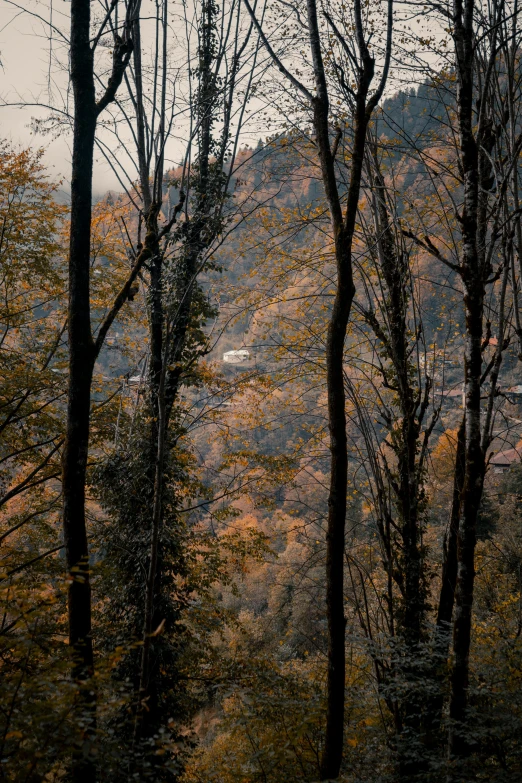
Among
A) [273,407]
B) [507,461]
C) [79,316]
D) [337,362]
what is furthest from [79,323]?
[507,461]

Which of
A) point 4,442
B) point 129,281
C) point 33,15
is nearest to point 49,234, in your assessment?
point 4,442

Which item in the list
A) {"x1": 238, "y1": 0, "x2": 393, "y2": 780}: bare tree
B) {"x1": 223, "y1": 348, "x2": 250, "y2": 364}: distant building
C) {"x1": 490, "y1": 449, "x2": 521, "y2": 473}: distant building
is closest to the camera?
{"x1": 238, "y1": 0, "x2": 393, "y2": 780}: bare tree

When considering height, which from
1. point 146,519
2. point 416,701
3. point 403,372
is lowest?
point 416,701

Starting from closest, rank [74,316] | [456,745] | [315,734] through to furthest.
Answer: [456,745], [74,316], [315,734]

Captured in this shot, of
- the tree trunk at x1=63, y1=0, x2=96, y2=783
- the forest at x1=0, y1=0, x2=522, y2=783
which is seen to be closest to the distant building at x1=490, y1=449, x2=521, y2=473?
the forest at x1=0, y1=0, x2=522, y2=783

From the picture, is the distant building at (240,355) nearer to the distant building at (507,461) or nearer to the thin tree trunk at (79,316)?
the thin tree trunk at (79,316)

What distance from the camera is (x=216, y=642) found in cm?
2720

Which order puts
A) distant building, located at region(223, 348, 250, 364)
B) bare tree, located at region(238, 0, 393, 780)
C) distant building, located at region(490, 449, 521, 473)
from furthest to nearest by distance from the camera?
1. distant building, located at region(490, 449, 521, 473)
2. distant building, located at region(223, 348, 250, 364)
3. bare tree, located at region(238, 0, 393, 780)

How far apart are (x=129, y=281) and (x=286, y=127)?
293 cm

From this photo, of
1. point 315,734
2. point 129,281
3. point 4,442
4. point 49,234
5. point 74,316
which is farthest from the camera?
point 49,234

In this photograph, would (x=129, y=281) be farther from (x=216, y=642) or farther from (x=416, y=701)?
(x=216, y=642)

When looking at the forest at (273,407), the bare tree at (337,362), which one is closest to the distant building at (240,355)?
the forest at (273,407)

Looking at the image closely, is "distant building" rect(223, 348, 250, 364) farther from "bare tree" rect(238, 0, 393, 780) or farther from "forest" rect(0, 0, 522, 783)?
"bare tree" rect(238, 0, 393, 780)

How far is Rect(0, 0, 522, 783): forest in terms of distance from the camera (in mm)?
3916
